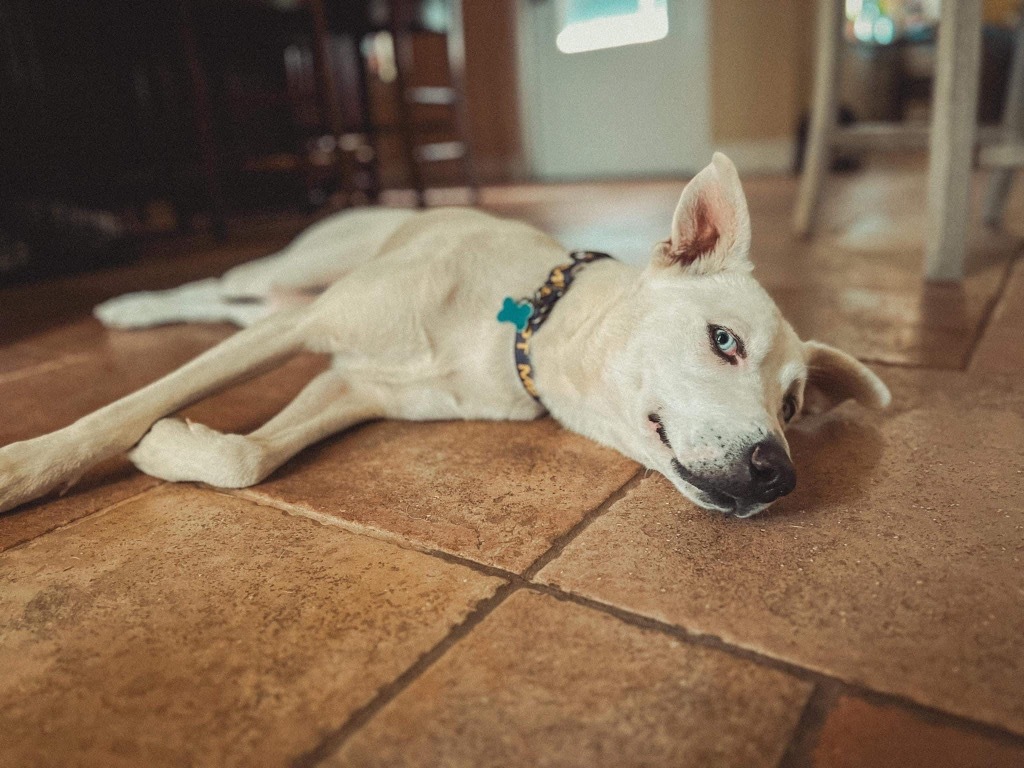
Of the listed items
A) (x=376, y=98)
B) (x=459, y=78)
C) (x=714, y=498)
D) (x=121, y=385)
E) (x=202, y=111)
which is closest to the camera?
(x=714, y=498)

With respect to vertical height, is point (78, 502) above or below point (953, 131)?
below

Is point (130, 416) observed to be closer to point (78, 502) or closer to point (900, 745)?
point (78, 502)

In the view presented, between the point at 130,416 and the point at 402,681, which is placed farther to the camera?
the point at 130,416

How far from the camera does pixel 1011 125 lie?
389 cm

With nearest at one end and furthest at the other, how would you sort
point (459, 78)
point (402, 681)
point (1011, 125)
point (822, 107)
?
point (402, 681)
point (822, 107)
point (1011, 125)
point (459, 78)

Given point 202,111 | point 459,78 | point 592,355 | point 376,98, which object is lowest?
point 592,355

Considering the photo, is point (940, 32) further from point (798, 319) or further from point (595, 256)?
point (595, 256)

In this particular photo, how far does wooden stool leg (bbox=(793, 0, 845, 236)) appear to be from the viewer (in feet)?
11.8

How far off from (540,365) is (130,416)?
813 mm

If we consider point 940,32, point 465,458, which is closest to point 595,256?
point 465,458

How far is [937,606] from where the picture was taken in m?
1.02

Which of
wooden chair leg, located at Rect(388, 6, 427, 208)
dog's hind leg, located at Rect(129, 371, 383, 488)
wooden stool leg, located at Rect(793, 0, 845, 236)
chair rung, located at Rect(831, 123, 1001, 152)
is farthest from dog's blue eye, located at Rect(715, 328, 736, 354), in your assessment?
wooden chair leg, located at Rect(388, 6, 427, 208)

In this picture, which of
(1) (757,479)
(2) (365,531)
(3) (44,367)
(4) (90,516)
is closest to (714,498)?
(1) (757,479)

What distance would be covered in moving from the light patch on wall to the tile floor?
7.80 metres
